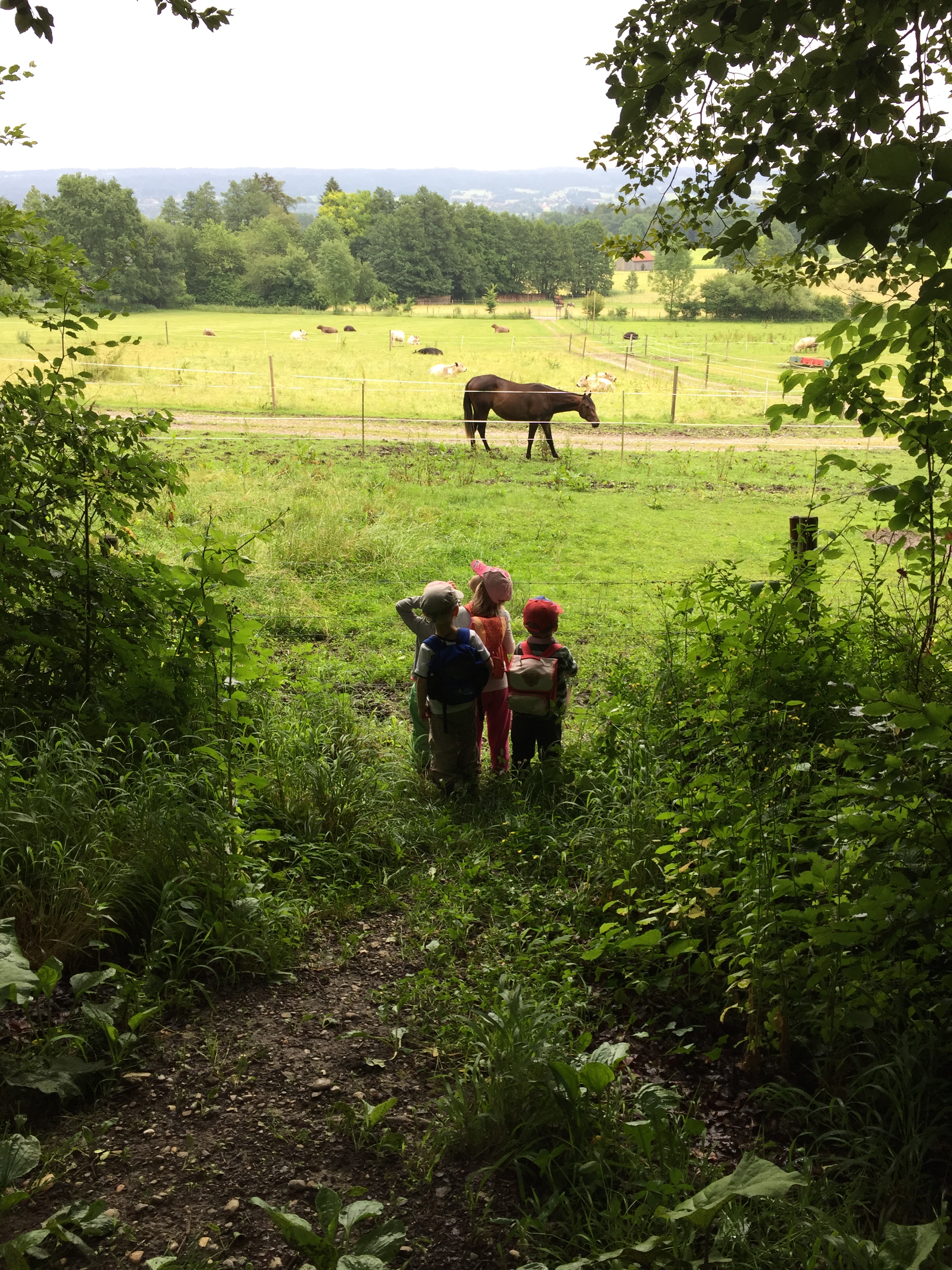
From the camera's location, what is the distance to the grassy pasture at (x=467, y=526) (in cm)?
818

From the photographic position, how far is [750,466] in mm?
17016

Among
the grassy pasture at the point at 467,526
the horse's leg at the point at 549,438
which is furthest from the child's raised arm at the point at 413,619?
the horse's leg at the point at 549,438

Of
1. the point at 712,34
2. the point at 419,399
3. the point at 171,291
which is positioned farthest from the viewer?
the point at 171,291

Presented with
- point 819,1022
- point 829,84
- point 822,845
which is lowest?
point 819,1022

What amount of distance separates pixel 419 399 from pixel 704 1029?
2238 cm

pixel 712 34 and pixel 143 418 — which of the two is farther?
pixel 143 418

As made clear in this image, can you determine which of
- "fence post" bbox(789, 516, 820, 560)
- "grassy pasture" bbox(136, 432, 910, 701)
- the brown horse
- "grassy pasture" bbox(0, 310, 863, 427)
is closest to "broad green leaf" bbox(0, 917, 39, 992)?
"grassy pasture" bbox(136, 432, 910, 701)

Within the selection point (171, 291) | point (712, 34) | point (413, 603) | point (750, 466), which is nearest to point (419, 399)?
point (750, 466)

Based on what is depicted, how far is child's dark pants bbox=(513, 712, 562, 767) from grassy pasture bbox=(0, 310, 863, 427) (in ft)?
37.9

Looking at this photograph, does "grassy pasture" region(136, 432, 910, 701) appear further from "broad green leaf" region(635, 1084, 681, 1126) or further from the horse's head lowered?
"broad green leaf" region(635, 1084, 681, 1126)

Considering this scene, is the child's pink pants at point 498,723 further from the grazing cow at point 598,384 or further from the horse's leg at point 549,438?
the grazing cow at point 598,384

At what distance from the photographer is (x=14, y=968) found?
2426 mm

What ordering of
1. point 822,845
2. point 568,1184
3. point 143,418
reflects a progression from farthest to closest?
point 143,418
point 822,845
point 568,1184

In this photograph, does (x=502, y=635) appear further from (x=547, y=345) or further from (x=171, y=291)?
(x=171, y=291)
